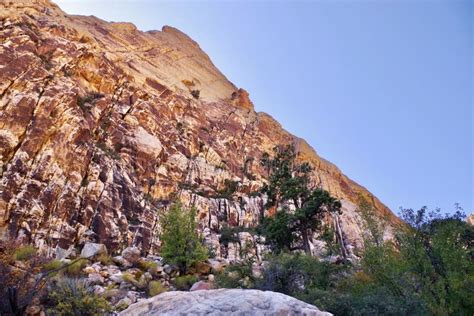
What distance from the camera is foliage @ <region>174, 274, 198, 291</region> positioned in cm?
1555

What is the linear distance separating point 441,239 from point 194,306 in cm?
1291

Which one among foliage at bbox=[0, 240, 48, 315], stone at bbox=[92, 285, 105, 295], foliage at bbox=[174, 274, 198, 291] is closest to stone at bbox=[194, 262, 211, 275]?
foliage at bbox=[174, 274, 198, 291]

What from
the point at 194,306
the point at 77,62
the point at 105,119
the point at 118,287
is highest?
the point at 77,62

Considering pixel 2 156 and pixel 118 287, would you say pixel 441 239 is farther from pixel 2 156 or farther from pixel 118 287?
pixel 2 156

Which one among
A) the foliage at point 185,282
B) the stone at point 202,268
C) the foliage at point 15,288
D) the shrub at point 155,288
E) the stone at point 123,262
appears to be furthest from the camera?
the stone at point 202,268

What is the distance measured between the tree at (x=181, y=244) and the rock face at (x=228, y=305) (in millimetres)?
9202

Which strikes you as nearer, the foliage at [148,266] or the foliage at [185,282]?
the foliage at [185,282]

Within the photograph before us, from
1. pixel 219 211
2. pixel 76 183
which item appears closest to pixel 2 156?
pixel 76 183

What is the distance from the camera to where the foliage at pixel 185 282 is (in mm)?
15550

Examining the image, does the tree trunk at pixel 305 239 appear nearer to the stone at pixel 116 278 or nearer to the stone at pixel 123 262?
the stone at pixel 123 262

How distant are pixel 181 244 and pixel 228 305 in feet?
35.8

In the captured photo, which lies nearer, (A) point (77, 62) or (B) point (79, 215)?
(B) point (79, 215)

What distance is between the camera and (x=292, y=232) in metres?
27.0

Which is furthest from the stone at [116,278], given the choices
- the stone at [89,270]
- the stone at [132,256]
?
the stone at [132,256]
